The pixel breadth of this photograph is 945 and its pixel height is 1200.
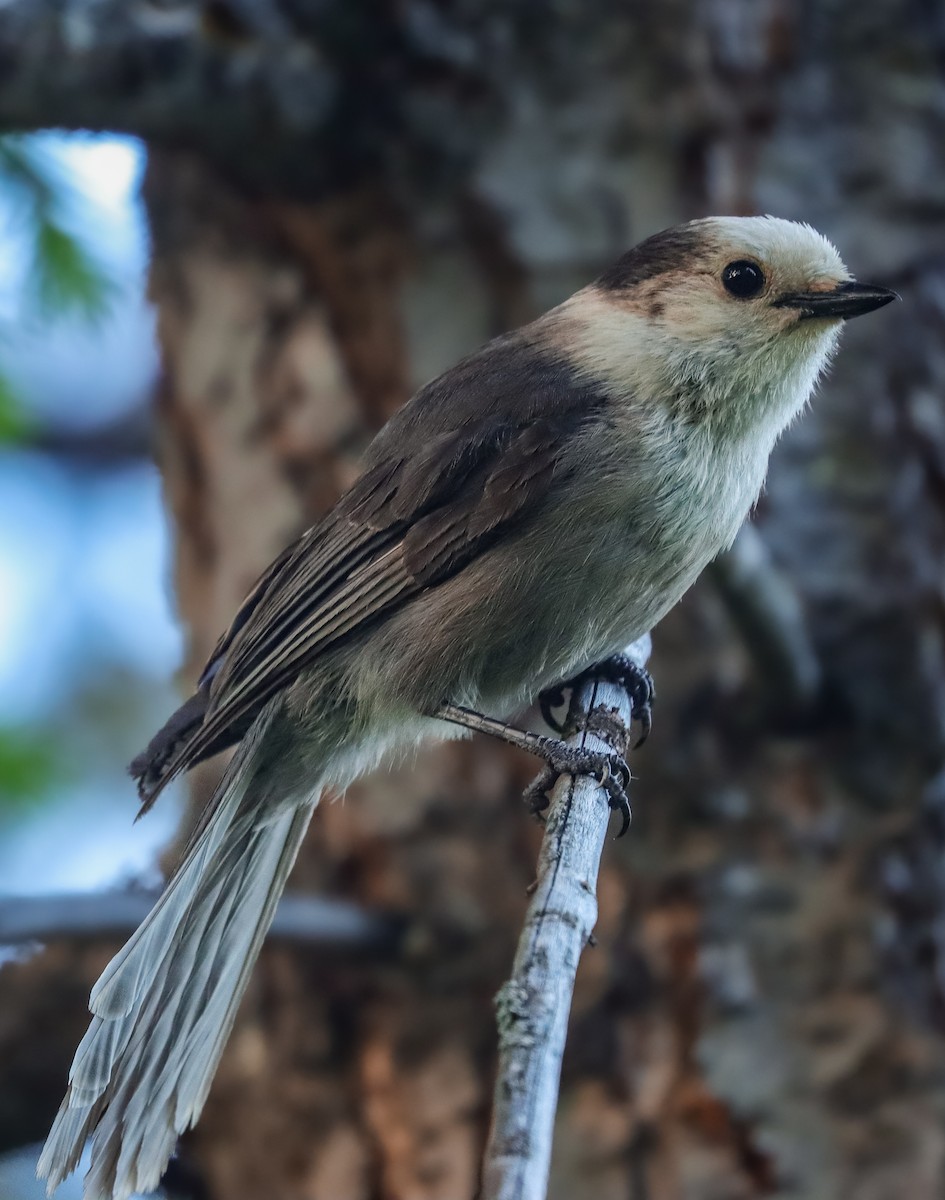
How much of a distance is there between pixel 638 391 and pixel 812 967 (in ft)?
4.56

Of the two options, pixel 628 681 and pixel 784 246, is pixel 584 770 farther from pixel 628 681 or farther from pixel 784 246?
pixel 784 246

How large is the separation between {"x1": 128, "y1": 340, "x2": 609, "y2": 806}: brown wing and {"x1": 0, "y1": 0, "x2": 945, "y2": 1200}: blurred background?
390 mm

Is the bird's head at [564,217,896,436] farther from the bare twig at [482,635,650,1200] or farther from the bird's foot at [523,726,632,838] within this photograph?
the bare twig at [482,635,650,1200]

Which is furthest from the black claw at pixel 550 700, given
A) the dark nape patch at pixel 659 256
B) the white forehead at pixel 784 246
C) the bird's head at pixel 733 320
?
the white forehead at pixel 784 246

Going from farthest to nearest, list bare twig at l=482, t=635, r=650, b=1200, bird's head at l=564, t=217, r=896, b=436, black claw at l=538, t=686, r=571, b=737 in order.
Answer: black claw at l=538, t=686, r=571, b=737, bird's head at l=564, t=217, r=896, b=436, bare twig at l=482, t=635, r=650, b=1200

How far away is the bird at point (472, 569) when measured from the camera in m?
2.57

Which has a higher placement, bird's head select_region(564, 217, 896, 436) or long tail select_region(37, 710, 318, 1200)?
bird's head select_region(564, 217, 896, 436)

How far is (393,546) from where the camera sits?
275 centimetres

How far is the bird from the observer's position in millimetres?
2566

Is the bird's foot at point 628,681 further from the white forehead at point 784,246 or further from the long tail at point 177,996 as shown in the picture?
the white forehead at point 784,246

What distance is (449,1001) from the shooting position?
3379 millimetres

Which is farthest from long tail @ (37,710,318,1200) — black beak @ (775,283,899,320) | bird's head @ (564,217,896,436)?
black beak @ (775,283,899,320)

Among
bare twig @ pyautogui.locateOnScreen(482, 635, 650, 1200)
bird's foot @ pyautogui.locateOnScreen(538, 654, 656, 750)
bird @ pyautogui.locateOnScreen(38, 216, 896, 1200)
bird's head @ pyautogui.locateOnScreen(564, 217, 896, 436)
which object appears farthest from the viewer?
bird's foot @ pyautogui.locateOnScreen(538, 654, 656, 750)

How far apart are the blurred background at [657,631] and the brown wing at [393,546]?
39 centimetres
